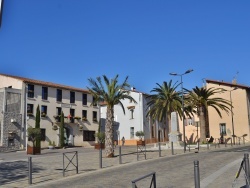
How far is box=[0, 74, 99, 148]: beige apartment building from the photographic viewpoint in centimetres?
4203

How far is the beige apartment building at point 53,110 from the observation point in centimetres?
4203

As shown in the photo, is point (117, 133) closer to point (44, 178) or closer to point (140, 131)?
point (140, 131)

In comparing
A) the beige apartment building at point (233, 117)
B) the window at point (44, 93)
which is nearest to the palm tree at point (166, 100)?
the beige apartment building at point (233, 117)

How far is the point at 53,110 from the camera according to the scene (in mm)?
45781

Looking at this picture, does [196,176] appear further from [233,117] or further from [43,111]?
[233,117]

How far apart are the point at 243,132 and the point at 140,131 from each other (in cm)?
1565

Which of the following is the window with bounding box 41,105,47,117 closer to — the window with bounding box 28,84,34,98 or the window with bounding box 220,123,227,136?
the window with bounding box 28,84,34,98

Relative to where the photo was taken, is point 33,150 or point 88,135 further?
point 88,135

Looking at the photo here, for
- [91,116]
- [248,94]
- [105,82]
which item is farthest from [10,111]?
[248,94]

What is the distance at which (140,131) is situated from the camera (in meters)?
52.8

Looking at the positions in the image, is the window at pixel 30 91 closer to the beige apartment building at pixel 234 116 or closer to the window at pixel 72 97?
the window at pixel 72 97

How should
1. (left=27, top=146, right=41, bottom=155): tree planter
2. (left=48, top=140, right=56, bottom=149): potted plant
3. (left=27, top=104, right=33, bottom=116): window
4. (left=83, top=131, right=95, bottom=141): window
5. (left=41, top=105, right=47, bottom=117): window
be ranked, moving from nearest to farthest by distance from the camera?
(left=27, top=146, right=41, bottom=155): tree planter → (left=48, top=140, right=56, bottom=149): potted plant → (left=27, top=104, right=33, bottom=116): window → (left=41, top=105, right=47, bottom=117): window → (left=83, top=131, right=95, bottom=141): window

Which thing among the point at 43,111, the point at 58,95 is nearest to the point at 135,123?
the point at 58,95

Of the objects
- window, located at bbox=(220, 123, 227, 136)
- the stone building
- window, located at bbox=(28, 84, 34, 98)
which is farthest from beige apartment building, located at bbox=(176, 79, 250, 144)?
the stone building
